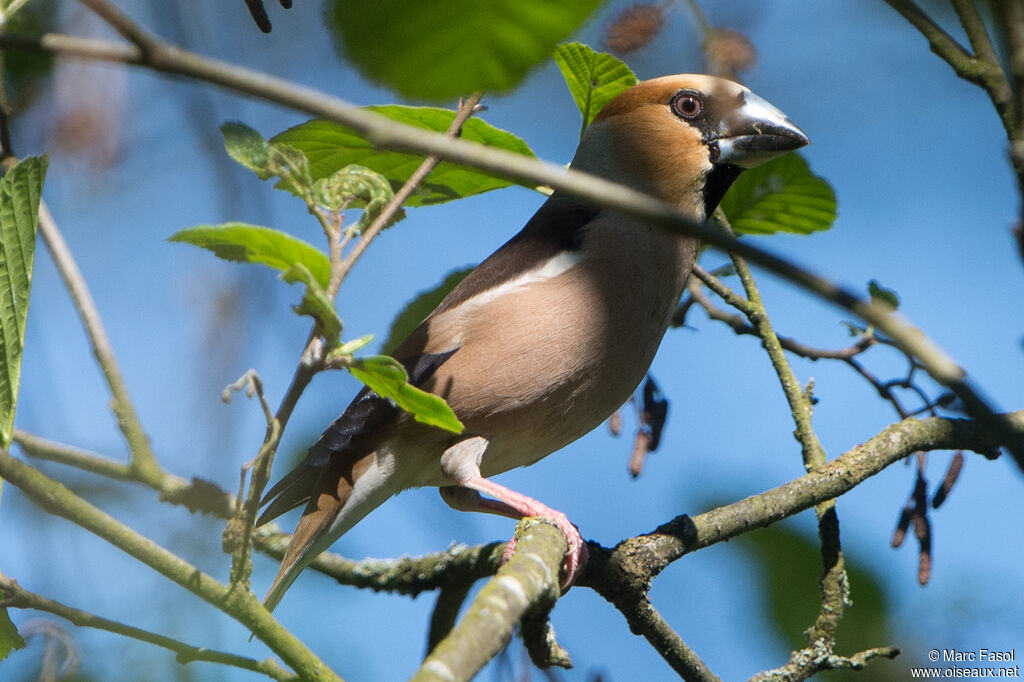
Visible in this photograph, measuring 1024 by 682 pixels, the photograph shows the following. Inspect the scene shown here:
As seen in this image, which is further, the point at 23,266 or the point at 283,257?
the point at 23,266

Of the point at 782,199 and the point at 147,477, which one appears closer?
the point at 147,477

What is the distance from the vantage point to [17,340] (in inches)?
83.7

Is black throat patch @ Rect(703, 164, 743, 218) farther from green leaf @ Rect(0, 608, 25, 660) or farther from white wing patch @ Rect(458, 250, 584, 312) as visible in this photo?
green leaf @ Rect(0, 608, 25, 660)

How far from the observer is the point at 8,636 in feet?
7.30

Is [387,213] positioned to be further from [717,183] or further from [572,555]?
[717,183]

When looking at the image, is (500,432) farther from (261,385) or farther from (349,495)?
(261,385)

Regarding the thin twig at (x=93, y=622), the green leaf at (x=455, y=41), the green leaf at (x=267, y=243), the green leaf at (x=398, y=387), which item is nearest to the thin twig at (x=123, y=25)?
the green leaf at (x=455, y=41)

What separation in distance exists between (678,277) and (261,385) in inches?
81.2

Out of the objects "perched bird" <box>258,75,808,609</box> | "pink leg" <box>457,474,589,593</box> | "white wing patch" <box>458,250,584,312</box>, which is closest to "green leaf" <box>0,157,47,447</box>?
"perched bird" <box>258,75,808,609</box>

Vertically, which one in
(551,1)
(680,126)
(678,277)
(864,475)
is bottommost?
(864,475)

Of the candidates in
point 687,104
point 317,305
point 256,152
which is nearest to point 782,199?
point 687,104

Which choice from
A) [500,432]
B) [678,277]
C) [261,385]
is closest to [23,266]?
[261,385]

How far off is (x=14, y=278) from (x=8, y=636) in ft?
2.76

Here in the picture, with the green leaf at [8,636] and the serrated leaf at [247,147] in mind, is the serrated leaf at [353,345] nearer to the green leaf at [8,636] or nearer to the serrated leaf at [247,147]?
the serrated leaf at [247,147]
